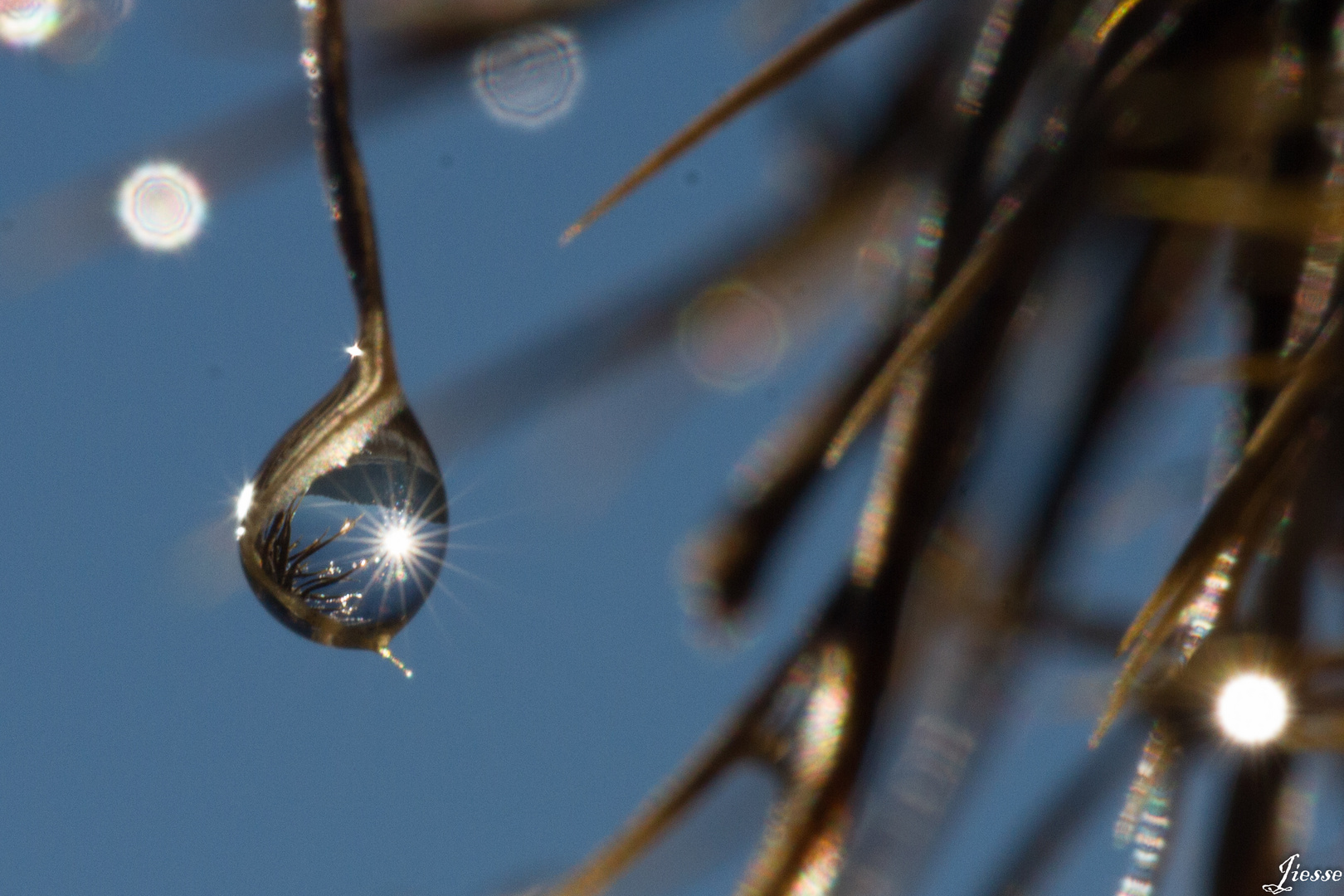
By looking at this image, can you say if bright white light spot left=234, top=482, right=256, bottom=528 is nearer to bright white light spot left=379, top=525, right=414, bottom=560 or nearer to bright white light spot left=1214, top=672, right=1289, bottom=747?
bright white light spot left=379, top=525, right=414, bottom=560

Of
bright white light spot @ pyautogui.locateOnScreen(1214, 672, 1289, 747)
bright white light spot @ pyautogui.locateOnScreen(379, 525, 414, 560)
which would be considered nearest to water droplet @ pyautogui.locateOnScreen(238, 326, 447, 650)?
bright white light spot @ pyautogui.locateOnScreen(379, 525, 414, 560)

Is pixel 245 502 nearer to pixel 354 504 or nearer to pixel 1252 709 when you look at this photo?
pixel 354 504

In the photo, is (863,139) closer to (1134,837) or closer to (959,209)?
(959,209)

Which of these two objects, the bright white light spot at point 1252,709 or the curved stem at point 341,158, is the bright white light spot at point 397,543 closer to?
the curved stem at point 341,158

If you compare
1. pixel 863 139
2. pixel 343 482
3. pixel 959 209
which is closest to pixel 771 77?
pixel 959 209

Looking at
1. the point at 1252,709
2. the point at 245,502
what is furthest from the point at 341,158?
the point at 1252,709

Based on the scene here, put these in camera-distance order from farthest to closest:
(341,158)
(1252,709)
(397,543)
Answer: (397,543)
(1252,709)
(341,158)

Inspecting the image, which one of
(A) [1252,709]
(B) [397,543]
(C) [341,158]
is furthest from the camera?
(B) [397,543]
